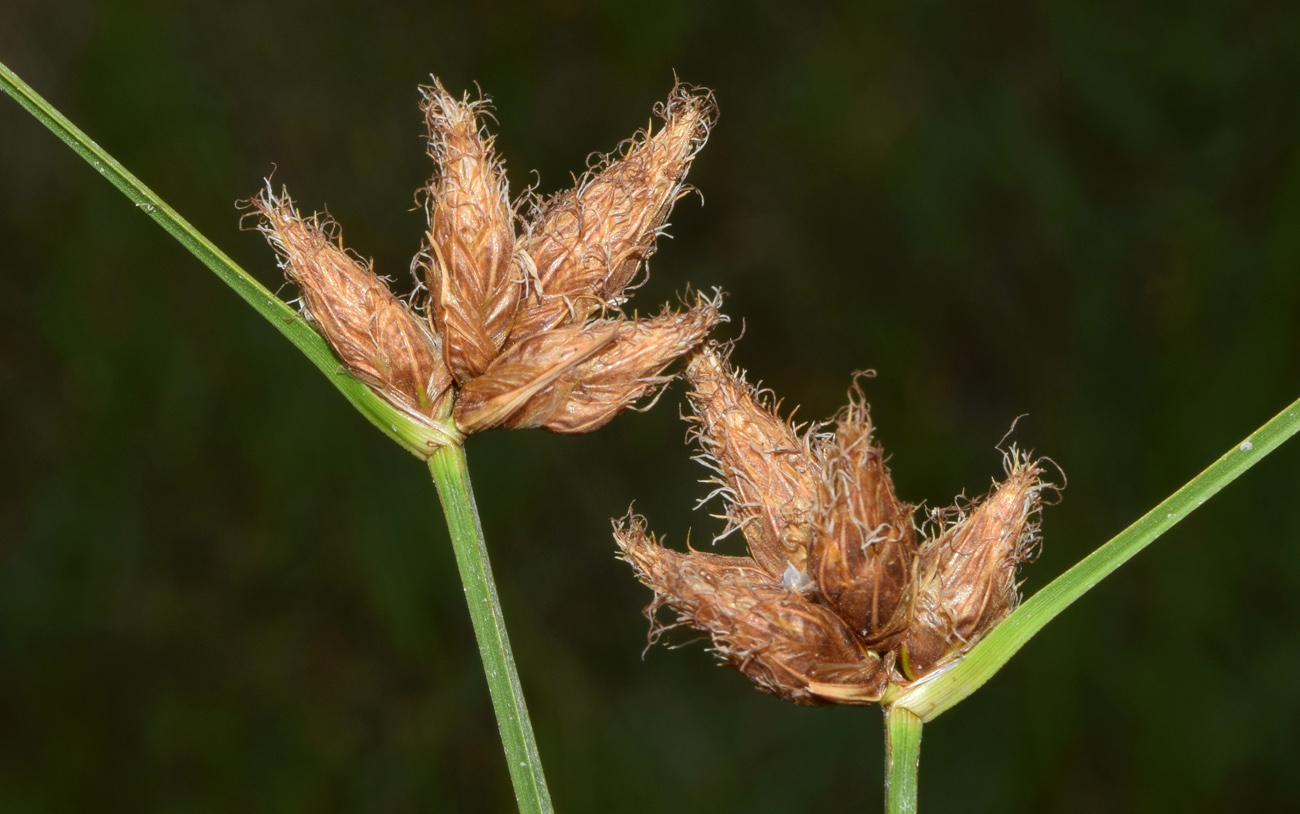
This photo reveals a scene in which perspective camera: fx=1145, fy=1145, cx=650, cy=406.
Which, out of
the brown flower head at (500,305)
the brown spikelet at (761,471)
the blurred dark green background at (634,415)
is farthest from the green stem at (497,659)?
the blurred dark green background at (634,415)

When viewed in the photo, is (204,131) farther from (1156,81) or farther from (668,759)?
(1156,81)

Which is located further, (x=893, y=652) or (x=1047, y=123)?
(x=1047, y=123)

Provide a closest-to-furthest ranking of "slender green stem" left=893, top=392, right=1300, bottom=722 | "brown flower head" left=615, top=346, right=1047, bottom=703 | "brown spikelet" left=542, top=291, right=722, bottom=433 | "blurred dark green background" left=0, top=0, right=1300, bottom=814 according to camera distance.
Result: "slender green stem" left=893, top=392, right=1300, bottom=722 → "brown flower head" left=615, top=346, right=1047, bottom=703 → "brown spikelet" left=542, top=291, right=722, bottom=433 → "blurred dark green background" left=0, top=0, right=1300, bottom=814

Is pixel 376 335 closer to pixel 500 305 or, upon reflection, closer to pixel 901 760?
pixel 500 305

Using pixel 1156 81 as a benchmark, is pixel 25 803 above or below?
below

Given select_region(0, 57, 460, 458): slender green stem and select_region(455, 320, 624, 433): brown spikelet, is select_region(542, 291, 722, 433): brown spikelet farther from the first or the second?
select_region(0, 57, 460, 458): slender green stem

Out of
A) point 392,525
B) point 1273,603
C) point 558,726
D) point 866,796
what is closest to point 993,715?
point 866,796

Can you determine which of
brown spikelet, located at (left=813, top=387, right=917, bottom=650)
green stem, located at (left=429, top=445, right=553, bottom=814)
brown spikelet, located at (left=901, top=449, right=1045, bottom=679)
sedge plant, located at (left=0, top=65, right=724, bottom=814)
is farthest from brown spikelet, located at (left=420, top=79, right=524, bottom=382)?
brown spikelet, located at (left=901, top=449, right=1045, bottom=679)

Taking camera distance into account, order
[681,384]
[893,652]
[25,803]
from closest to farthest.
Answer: [893,652], [681,384], [25,803]
